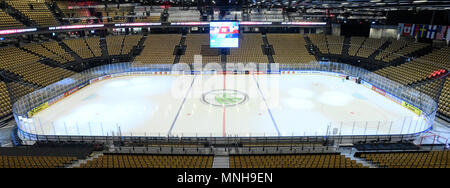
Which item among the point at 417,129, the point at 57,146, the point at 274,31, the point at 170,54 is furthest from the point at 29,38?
the point at 417,129

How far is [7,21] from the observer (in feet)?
92.0

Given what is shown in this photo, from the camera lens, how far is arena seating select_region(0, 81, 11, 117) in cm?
1944

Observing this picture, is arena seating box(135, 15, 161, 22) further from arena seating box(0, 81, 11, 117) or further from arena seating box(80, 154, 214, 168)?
arena seating box(80, 154, 214, 168)

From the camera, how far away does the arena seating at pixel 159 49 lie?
3638 cm

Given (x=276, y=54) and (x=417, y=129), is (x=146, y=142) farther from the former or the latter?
(x=276, y=54)

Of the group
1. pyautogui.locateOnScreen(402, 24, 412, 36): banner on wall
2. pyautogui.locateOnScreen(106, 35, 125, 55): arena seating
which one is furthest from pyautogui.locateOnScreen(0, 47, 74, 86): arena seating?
pyautogui.locateOnScreen(402, 24, 412, 36): banner on wall

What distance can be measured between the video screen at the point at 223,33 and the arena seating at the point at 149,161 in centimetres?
1774

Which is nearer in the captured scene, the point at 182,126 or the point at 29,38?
the point at 182,126

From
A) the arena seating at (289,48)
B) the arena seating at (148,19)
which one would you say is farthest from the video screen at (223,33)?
the arena seating at (148,19)

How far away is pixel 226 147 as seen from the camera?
14578 mm

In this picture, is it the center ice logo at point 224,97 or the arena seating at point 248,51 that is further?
the arena seating at point 248,51

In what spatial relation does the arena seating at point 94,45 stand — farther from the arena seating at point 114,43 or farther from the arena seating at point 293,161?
the arena seating at point 293,161
